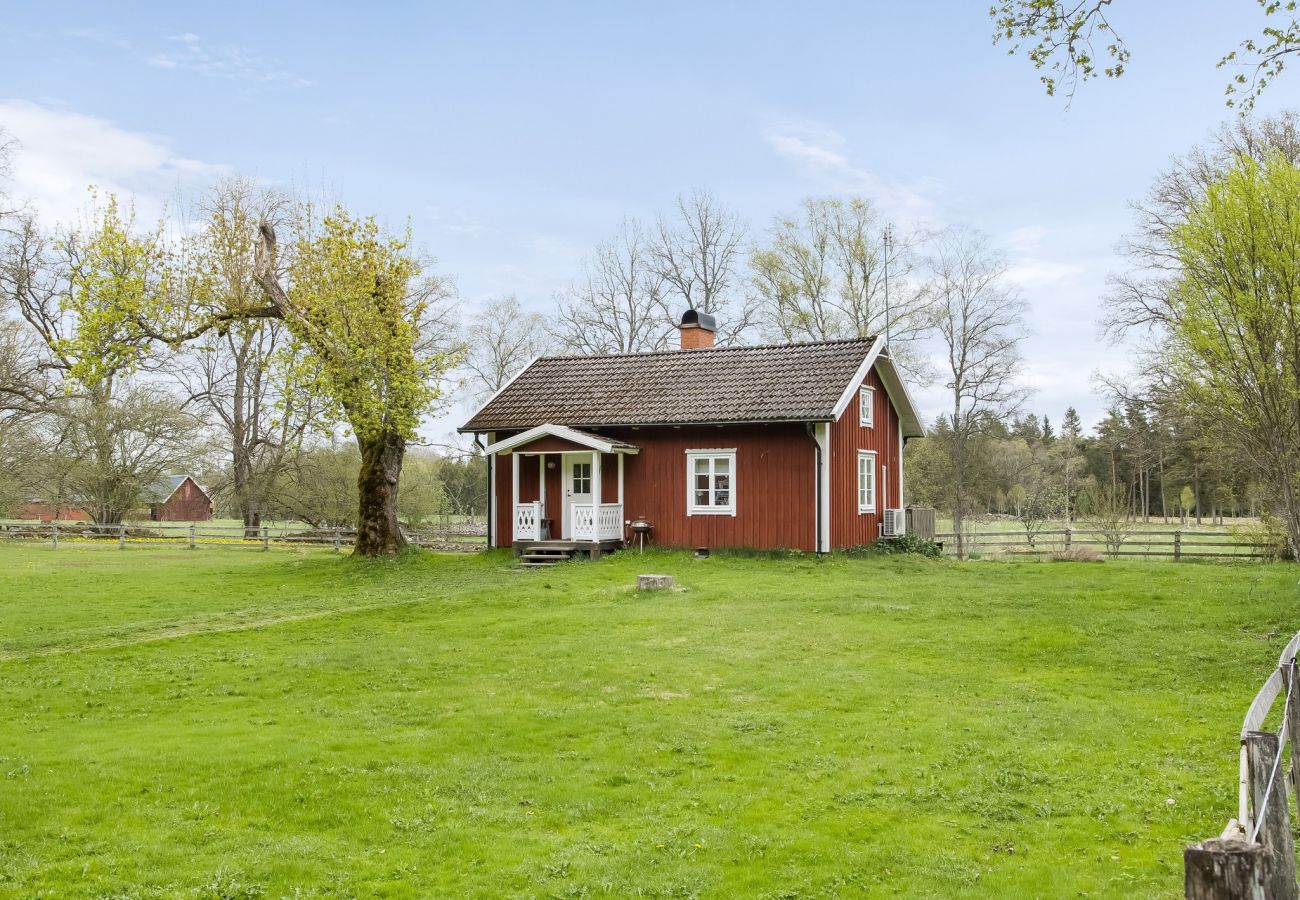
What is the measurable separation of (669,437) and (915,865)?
67.2 ft

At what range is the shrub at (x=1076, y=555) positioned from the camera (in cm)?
2759

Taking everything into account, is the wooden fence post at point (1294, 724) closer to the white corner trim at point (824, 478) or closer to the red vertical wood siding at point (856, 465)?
the white corner trim at point (824, 478)

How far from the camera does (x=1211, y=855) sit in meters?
3.20

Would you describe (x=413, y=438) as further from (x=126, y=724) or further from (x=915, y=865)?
(x=915, y=865)

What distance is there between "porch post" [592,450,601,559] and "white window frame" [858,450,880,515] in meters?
6.94

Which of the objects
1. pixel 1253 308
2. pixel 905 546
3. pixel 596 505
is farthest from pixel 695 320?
pixel 1253 308

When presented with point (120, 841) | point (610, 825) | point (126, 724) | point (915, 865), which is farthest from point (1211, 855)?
point (126, 724)

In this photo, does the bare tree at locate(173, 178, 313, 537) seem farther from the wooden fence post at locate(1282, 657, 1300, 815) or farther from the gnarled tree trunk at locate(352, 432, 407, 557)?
the wooden fence post at locate(1282, 657, 1300, 815)

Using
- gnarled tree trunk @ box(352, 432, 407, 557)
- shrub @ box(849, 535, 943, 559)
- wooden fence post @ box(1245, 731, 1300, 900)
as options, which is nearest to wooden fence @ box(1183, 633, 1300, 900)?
wooden fence post @ box(1245, 731, 1300, 900)

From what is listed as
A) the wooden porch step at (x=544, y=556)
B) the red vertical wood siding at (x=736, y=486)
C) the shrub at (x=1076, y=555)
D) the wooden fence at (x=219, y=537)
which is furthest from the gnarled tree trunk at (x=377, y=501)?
the shrub at (x=1076, y=555)

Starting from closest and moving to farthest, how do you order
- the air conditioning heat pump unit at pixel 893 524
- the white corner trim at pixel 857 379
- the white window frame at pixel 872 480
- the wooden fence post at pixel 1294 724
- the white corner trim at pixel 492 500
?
the wooden fence post at pixel 1294 724 → the white corner trim at pixel 857 379 → the white window frame at pixel 872 480 → the air conditioning heat pump unit at pixel 893 524 → the white corner trim at pixel 492 500

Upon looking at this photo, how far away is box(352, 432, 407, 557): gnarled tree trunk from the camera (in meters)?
27.4

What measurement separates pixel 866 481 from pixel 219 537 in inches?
1026

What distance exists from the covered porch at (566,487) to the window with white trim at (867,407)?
20.2 feet
